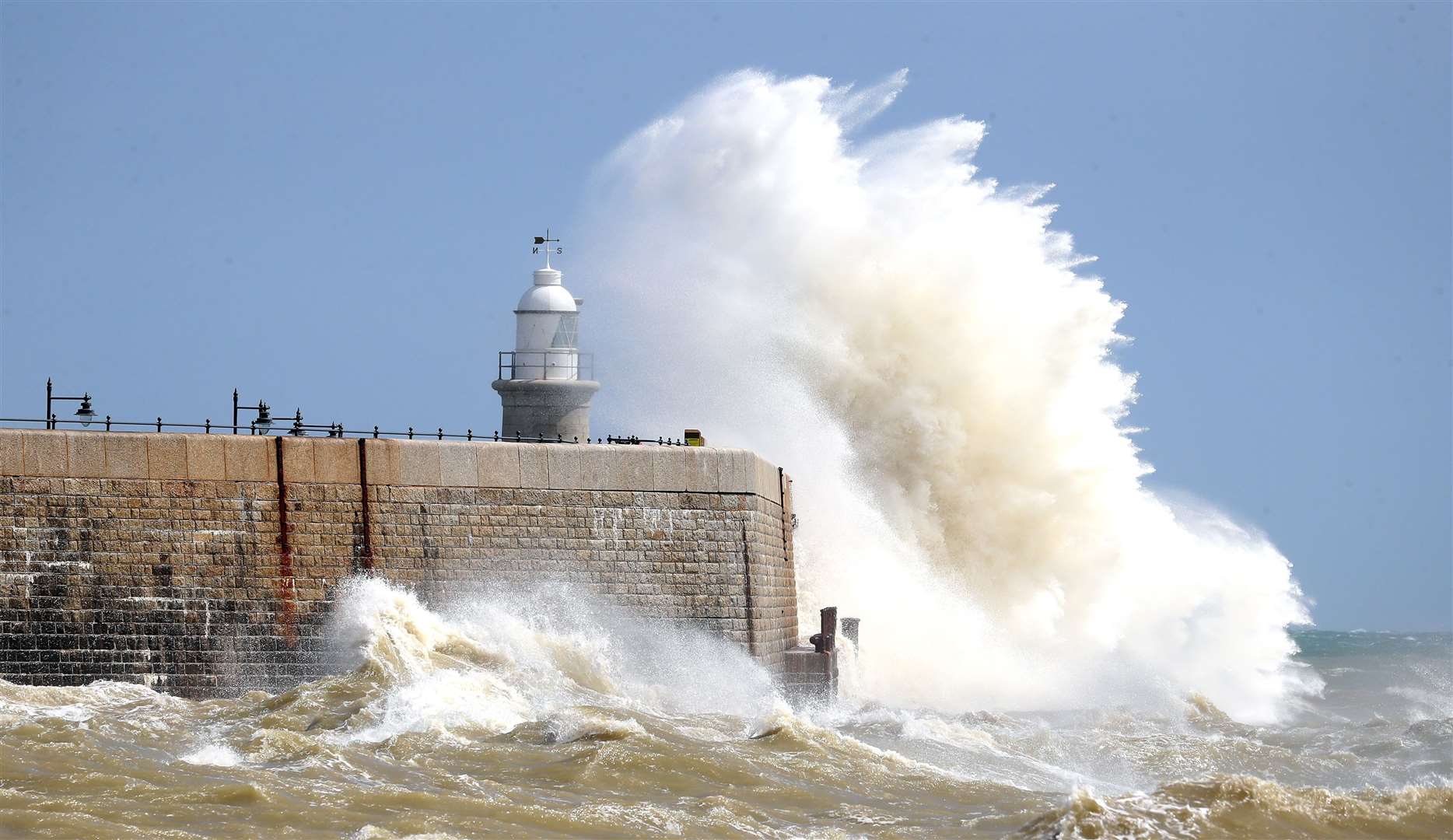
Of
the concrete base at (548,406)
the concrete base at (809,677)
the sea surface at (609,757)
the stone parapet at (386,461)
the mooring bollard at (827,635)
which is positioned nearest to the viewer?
the sea surface at (609,757)

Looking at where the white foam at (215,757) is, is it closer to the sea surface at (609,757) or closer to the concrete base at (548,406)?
the sea surface at (609,757)

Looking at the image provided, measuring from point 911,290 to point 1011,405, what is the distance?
2.17m

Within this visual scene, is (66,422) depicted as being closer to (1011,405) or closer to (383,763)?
(383,763)

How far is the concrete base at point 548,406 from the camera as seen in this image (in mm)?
20766

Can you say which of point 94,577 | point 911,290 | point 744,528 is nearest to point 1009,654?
point 911,290

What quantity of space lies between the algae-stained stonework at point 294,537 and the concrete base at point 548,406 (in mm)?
→ 5332

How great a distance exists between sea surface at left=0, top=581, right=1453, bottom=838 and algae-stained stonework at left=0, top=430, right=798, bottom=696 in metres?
0.32

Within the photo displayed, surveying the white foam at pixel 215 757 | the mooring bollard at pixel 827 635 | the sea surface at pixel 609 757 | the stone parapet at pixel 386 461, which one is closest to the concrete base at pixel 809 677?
the mooring bollard at pixel 827 635

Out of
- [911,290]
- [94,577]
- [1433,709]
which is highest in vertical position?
[911,290]

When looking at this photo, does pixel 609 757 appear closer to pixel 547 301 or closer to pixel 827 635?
pixel 827 635

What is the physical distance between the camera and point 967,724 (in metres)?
15.5

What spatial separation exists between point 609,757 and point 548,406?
10.5m

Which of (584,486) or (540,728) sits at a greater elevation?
(584,486)

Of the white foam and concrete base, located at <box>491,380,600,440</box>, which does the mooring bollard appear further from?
Result: the white foam
